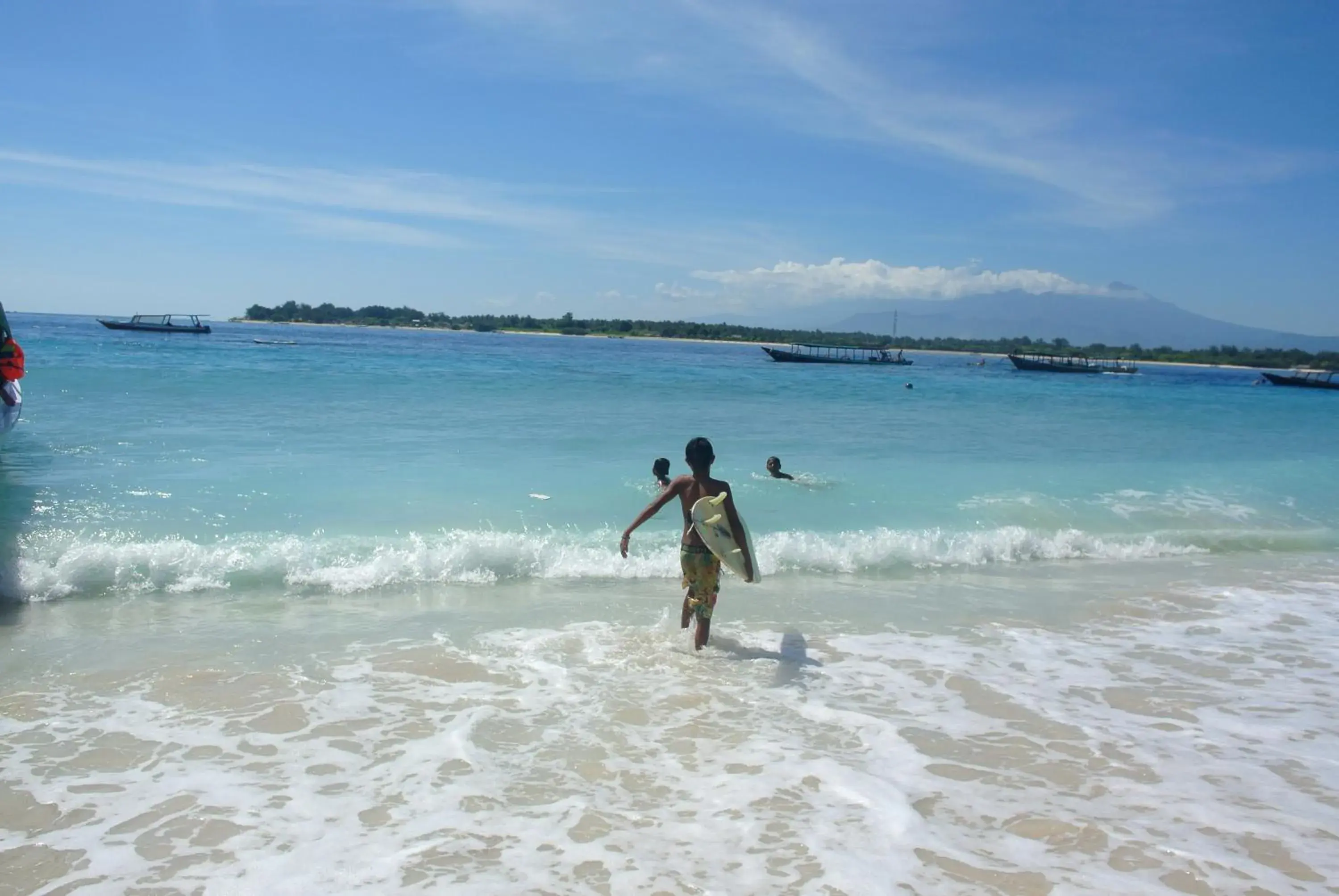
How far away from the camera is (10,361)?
1313 cm

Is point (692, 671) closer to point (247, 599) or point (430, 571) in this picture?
point (430, 571)

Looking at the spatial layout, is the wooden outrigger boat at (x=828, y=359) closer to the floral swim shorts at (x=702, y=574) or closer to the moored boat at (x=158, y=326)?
the moored boat at (x=158, y=326)

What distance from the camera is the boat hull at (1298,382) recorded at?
69438 mm

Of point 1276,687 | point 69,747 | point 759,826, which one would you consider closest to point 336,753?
point 69,747

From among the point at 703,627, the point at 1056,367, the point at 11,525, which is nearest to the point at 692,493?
the point at 703,627

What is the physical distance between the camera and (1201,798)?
15.2ft

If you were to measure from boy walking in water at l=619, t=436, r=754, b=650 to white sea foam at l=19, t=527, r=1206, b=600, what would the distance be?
2.63 m

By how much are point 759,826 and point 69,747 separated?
12.5 ft

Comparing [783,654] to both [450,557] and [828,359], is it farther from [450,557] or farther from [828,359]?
[828,359]

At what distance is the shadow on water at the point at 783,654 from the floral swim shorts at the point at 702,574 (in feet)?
1.33

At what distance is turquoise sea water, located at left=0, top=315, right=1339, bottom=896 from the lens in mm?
4062

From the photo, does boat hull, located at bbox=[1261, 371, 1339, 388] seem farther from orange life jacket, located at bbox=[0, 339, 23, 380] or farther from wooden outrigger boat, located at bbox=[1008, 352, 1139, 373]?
orange life jacket, located at bbox=[0, 339, 23, 380]

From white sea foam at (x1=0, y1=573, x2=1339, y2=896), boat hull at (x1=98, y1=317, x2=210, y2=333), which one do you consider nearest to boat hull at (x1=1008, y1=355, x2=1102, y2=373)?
boat hull at (x1=98, y1=317, x2=210, y2=333)

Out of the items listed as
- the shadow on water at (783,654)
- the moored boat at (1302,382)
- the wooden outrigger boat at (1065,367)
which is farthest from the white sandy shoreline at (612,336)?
the shadow on water at (783,654)
